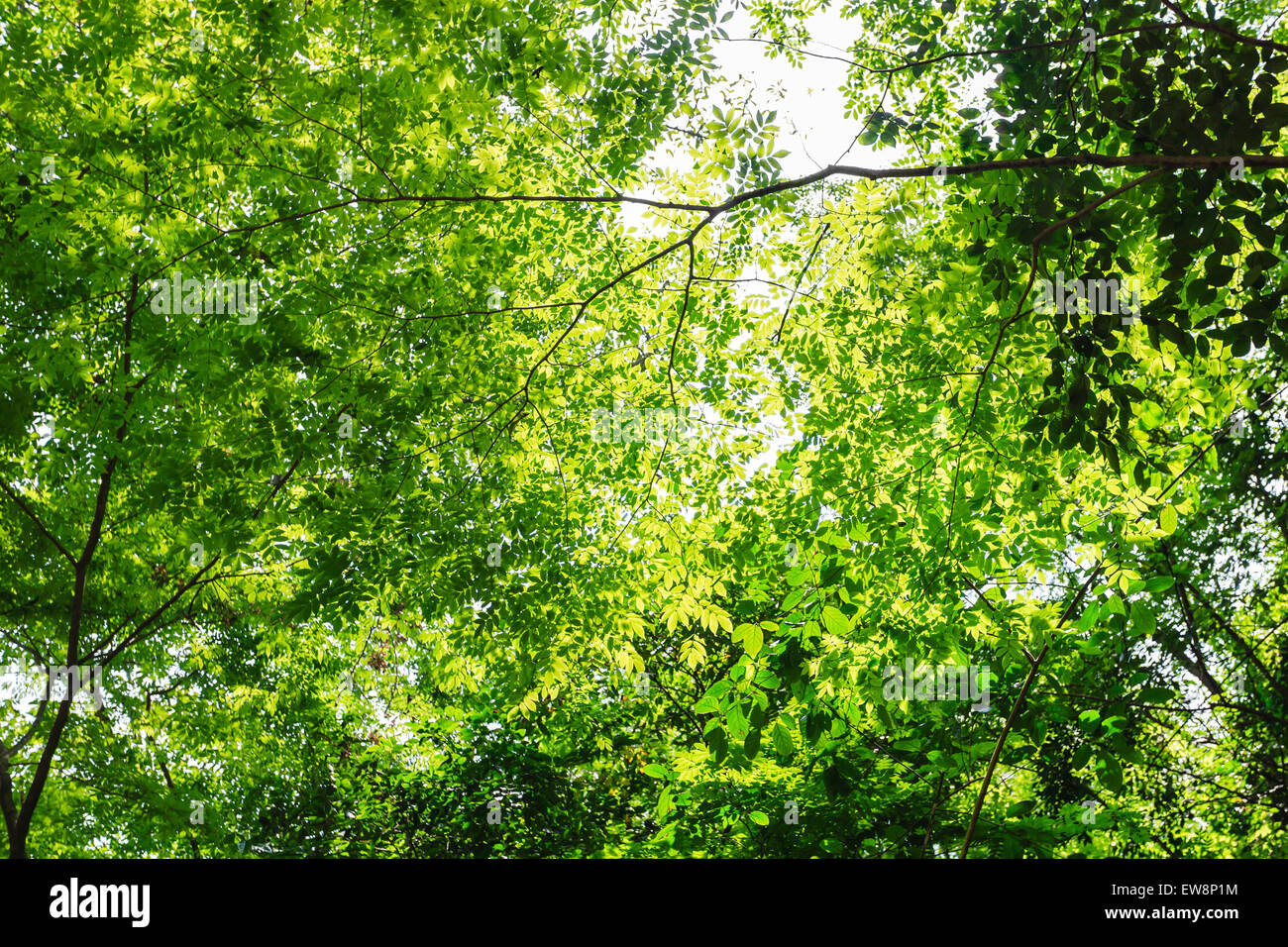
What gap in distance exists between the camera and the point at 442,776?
40.8 ft

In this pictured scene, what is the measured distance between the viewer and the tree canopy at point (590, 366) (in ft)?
13.9

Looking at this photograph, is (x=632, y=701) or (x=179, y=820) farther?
(x=632, y=701)

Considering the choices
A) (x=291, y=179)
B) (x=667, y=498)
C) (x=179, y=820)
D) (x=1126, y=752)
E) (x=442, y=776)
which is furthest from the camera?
(x=442, y=776)

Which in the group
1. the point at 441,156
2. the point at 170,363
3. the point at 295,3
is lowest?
the point at 170,363

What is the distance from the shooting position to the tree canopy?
4230 mm

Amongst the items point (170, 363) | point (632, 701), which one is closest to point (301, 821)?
point (632, 701)

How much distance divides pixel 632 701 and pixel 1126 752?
11.0m

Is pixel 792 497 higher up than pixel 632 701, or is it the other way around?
pixel 792 497

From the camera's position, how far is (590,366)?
7988mm

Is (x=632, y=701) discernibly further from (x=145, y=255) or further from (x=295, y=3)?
(x=295, y=3)
